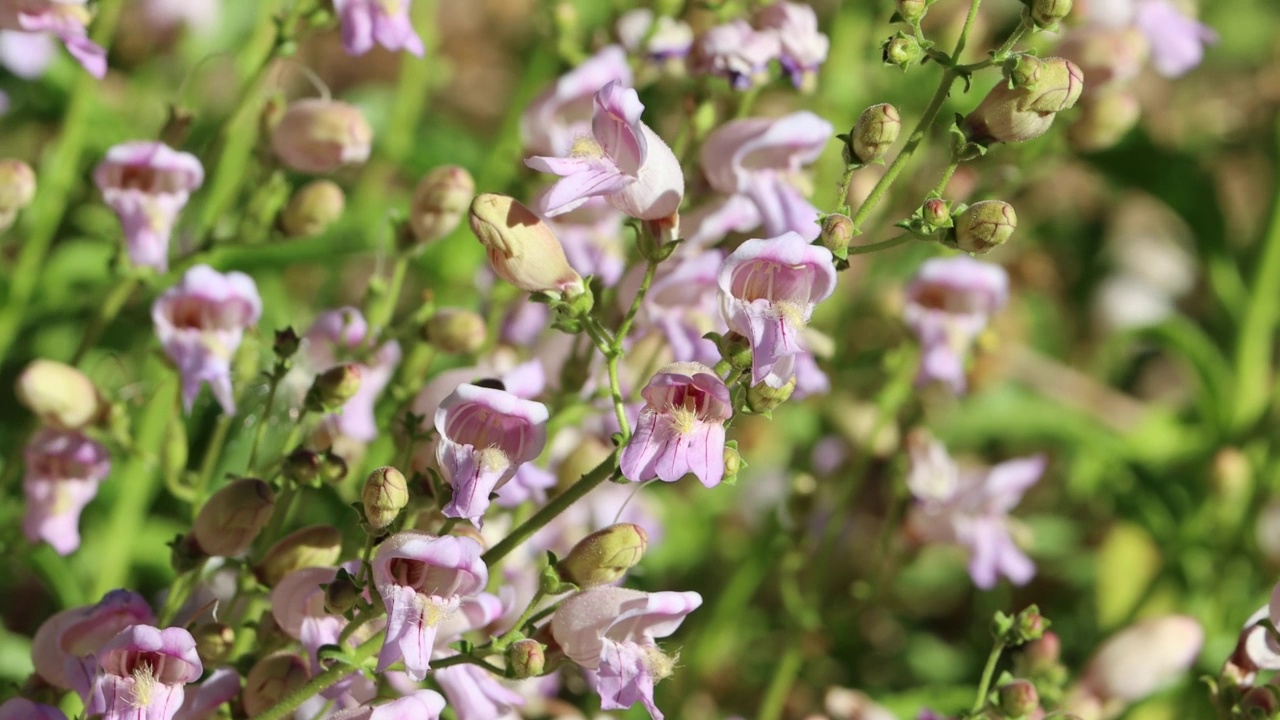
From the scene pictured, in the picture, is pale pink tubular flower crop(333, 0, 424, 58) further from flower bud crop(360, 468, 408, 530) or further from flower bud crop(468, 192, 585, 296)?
flower bud crop(360, 468, 408, 530)

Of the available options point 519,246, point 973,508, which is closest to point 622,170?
point 519,246

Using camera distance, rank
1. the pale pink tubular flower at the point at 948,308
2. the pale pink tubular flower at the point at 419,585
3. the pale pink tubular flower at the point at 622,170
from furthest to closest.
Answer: the pale pink tubular flower at the point at 948,308 → the pale pink tubular flower at the point at 622,170 → the pale pink tubular flower at the point at 419,585

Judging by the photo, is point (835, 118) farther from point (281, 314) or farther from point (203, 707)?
point (203, 707)

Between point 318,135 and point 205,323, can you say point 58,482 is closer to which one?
point 205,323

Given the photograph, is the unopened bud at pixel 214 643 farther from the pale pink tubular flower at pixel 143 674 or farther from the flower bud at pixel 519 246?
the flower bud at pixel 519 246

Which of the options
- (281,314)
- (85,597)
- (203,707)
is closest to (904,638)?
(281,314)

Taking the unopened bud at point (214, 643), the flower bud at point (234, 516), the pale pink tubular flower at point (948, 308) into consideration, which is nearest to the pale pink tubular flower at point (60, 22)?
the flower bud at point (234, 516)

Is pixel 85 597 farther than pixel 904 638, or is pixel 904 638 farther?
pixel 904 638
